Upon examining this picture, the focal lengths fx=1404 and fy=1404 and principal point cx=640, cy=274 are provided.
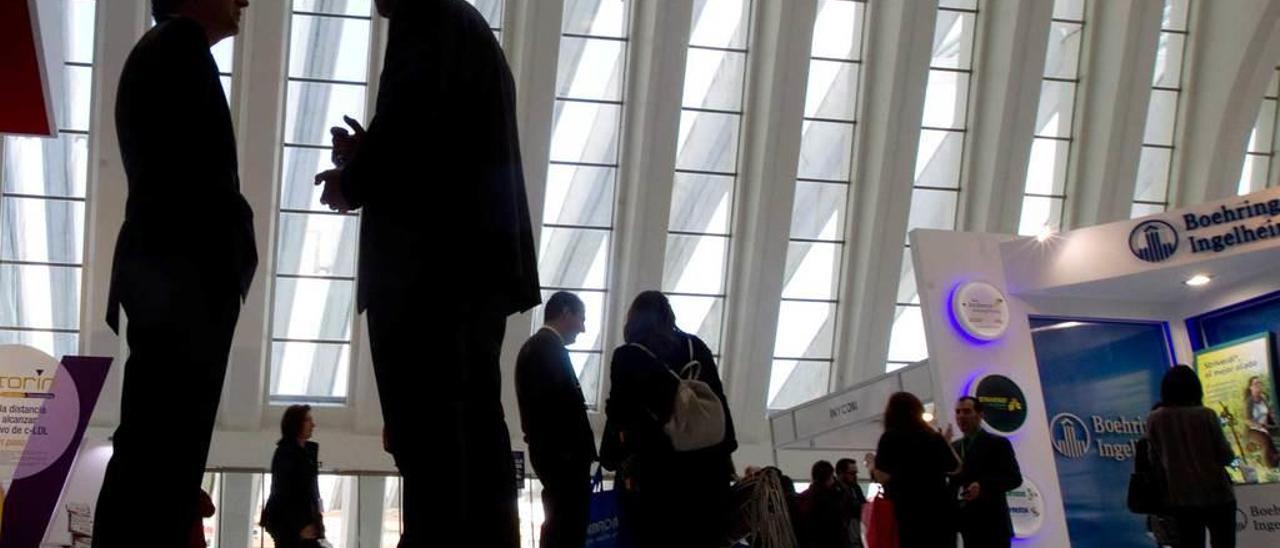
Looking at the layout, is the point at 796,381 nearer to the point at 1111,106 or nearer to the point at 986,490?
the point at 1111,106

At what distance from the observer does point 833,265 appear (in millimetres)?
21578

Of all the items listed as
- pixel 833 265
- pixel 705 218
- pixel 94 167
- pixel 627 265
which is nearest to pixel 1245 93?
pixel 833 265

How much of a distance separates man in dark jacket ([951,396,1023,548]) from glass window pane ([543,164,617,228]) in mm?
11378

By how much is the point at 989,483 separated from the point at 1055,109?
1334 cm

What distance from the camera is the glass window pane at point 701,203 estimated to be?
20891 mm

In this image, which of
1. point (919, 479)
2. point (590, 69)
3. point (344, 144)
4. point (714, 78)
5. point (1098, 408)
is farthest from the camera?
point (714, 78)

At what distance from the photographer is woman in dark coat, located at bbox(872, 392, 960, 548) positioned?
26.9 feet

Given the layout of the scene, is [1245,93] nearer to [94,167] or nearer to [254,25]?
[254,25]

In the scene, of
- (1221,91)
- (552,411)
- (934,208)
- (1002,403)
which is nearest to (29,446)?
(552,411)

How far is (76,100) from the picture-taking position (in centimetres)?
1866

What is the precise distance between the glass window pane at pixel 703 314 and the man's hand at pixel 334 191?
18516 mm

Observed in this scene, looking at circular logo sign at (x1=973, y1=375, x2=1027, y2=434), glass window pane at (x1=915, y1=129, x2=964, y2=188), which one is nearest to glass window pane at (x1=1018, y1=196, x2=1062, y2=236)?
glass window pane at (x1=915, y1=129, x2=964, y2=188)

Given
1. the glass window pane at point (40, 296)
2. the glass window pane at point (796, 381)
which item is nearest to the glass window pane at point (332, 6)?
the glass window pane at point (40, 296)

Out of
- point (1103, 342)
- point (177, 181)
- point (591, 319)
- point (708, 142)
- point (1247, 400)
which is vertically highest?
point (708, 142)
